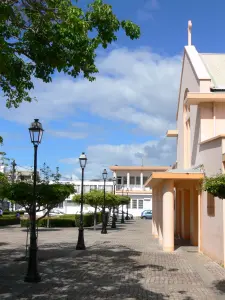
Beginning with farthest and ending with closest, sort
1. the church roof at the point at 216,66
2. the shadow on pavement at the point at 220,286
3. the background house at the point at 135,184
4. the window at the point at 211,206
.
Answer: the background house at the point at 135,184, the church roof at the point at 216,66, the window at the point at 211,206, the shadow on pavement at the point at 220,286

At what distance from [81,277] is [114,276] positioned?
0.93 m

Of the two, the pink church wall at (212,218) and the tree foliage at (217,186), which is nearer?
the tree foliage at (217,186)

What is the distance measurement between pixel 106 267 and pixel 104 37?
790cm

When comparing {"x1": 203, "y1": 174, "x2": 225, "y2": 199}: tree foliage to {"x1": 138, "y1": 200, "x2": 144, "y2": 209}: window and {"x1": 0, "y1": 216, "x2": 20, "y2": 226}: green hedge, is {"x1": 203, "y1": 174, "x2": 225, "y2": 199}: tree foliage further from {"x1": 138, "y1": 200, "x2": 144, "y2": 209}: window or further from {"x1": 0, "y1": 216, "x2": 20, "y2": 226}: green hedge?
{"x1": 138, "y1": 200, "x2": 144, "y2": 209}: window

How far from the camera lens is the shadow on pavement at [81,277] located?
9805mm

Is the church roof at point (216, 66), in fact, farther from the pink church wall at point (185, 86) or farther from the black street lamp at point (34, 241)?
the black street lamp at point (34, 241)

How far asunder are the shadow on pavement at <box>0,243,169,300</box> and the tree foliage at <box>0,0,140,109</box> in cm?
474

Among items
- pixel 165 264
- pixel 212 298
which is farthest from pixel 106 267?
pixel 212 298

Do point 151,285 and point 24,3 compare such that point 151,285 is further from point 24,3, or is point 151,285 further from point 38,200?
point 24,3

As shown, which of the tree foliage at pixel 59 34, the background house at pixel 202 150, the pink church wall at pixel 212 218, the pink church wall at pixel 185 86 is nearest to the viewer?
the tree foliage at pixel 59 34

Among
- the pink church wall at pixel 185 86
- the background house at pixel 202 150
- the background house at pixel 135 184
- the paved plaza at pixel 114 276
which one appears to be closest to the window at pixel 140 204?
the background house at pixel 135 184

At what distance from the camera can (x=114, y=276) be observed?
1235 centimetres

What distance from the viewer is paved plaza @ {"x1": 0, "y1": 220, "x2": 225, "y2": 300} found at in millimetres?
9945

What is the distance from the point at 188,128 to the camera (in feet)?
75.9
